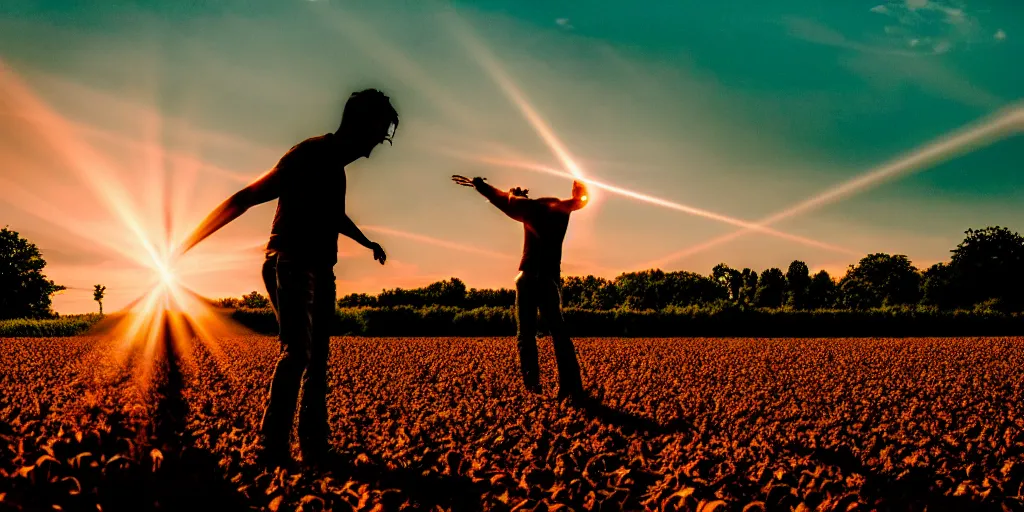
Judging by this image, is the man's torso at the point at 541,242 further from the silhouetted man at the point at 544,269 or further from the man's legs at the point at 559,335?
the man's legs at the point at 559,335

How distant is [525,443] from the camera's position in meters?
4.77

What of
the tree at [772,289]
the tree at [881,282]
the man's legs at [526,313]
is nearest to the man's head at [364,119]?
the man's legs at [526,313]

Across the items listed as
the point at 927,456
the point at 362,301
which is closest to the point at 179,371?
the point at 927,456

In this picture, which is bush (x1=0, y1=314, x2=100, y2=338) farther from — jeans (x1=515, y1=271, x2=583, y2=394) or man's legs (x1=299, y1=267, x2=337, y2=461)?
man's legs (x1=299, y1=267, x2=337, y2=461)

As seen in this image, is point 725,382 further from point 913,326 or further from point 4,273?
point 4,273

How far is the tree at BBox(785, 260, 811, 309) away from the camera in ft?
346

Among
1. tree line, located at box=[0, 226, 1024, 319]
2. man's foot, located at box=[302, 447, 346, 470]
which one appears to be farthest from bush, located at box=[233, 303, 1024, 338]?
man's foot, located at box=[302, 447, 346, 470]

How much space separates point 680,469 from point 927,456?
2.33m

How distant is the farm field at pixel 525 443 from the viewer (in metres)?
3.38

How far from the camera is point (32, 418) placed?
5.76 metres

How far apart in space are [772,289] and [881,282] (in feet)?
63.7

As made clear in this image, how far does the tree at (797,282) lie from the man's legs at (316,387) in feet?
368

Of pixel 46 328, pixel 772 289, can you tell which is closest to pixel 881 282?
pixel 772 289

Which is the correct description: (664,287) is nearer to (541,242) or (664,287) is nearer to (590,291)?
(590,291)
